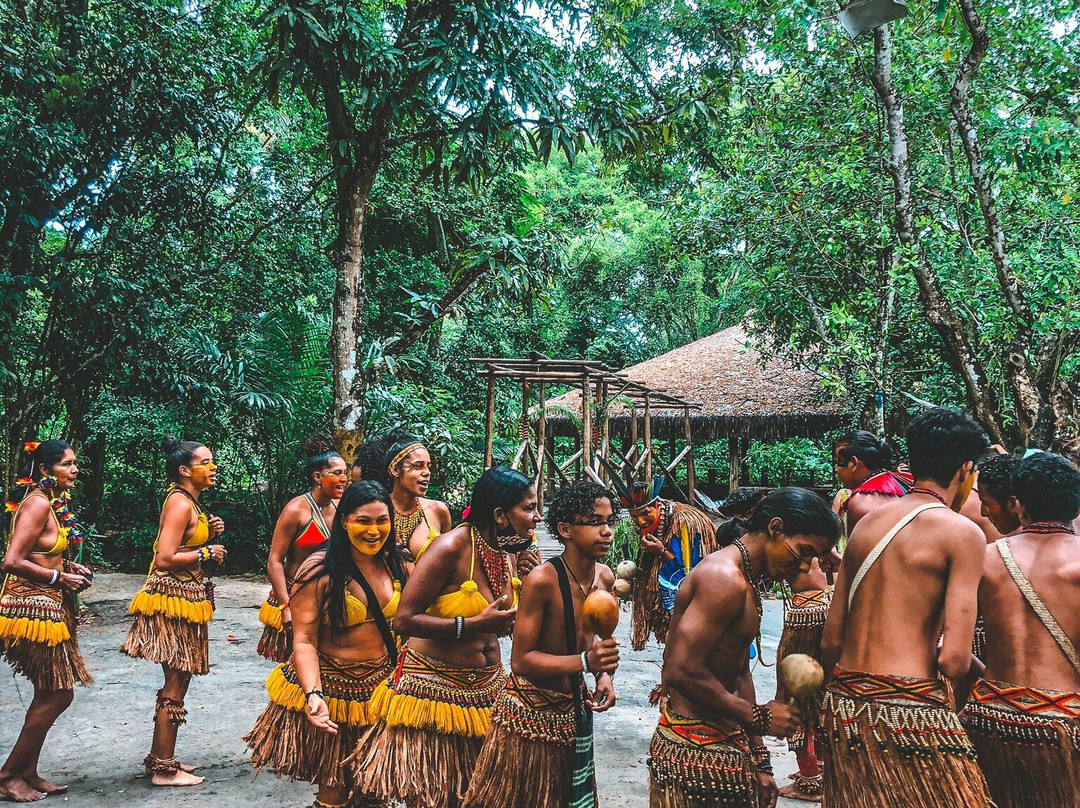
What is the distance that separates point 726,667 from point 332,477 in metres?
2.76

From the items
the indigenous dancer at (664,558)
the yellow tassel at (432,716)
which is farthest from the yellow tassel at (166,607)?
the indigenous dancer at (664,558)

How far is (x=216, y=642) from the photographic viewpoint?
7.93 metres

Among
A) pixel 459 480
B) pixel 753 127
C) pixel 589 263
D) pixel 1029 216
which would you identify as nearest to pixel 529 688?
pixel 459 480

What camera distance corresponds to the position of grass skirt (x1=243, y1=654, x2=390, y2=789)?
328cm

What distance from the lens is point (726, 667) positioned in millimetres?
2641

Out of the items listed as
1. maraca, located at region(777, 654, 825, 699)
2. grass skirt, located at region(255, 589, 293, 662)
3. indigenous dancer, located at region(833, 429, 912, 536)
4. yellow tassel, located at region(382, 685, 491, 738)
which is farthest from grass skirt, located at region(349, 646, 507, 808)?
indigenous dancer, located at region(833, 429, 912, 536)

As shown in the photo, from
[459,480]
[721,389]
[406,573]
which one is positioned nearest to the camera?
[406,573]

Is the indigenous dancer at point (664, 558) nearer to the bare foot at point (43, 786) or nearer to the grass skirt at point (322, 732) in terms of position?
the grass skirt at point (322, 732)

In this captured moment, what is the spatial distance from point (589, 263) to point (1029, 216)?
16126 mm

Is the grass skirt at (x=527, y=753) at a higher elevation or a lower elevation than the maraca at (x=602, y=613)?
lower

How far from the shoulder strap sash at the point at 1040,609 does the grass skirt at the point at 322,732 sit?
2380mm

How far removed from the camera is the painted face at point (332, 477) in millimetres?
4707

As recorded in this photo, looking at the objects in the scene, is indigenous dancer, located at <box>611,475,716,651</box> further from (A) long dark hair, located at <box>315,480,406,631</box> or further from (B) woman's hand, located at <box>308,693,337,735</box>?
(B) woman's hand, located at <box>308,693,337,735</box>

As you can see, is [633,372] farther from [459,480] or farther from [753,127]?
[459,480]
